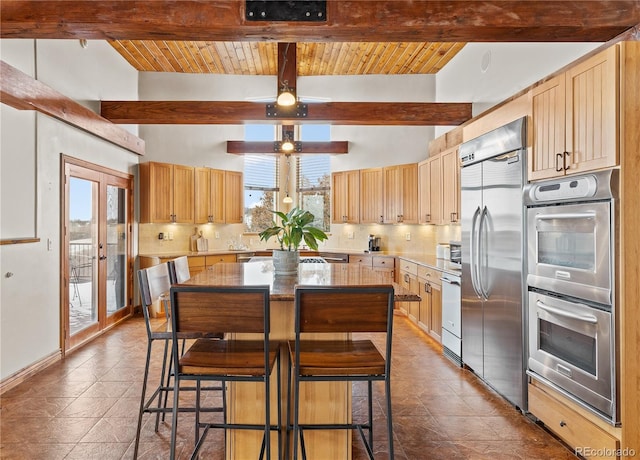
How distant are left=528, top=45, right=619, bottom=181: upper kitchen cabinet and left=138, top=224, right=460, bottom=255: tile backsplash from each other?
2.68 meters

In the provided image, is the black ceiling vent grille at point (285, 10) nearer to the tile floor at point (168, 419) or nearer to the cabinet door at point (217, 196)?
the tile floor at point (168, 419)

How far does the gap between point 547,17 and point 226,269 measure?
297cm

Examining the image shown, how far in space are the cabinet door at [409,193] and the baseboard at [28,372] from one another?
4928 millimetres

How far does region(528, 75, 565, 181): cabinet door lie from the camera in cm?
246

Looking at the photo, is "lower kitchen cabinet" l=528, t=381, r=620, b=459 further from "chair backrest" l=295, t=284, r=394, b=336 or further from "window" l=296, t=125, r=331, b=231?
"window" l=296, t=125, r=331, b=231

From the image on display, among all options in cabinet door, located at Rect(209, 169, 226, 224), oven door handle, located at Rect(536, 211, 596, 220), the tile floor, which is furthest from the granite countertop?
oven door handle, located at Rect(536, 211, 596, 220)

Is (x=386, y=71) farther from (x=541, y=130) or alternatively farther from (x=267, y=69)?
(x=541, y=130)

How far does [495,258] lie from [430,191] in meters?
2.34

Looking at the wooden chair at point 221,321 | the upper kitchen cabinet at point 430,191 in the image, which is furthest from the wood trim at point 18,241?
the upper kitchen cabinet at point 430,191

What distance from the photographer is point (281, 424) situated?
6.95ft

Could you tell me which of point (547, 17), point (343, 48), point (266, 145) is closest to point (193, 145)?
point (266, 145)

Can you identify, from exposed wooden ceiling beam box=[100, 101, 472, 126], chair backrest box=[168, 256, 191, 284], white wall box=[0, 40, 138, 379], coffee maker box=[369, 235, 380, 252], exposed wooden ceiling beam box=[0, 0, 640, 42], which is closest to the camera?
exposed wooden ceiling beam box=[0, 0, 640, 42]

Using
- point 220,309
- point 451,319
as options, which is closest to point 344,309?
point 220,309

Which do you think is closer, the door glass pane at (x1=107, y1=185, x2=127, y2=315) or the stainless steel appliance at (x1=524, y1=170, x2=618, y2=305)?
the stainless steel appliance at (x1=524, y1=170, x2=618, y2=305)
